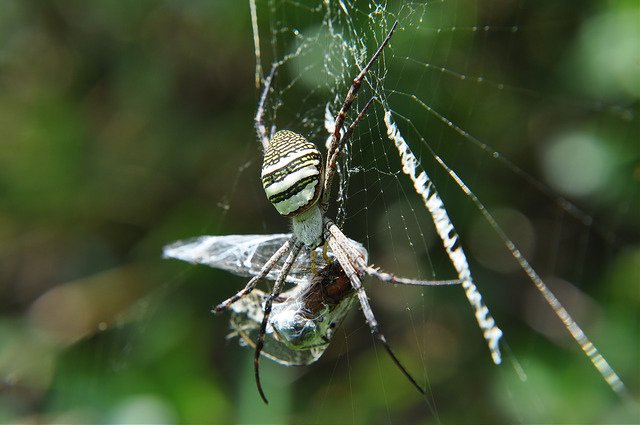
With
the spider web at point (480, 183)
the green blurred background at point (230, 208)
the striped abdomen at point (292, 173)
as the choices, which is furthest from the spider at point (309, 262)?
the green blurred background at point (230, 208)

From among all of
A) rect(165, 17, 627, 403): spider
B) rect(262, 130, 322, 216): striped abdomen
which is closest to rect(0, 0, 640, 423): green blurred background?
rect(165, 17, 627, 403): spider

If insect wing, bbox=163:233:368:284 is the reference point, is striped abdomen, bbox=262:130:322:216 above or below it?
above

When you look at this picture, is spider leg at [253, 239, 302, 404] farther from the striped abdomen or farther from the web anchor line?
the web anchor line

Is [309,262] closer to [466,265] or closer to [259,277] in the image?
[259,277]

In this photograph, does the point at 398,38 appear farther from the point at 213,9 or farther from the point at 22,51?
the point at 22,51

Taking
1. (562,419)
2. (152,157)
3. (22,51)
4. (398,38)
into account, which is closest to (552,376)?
(562,419)

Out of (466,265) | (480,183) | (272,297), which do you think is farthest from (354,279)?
(480,183)
